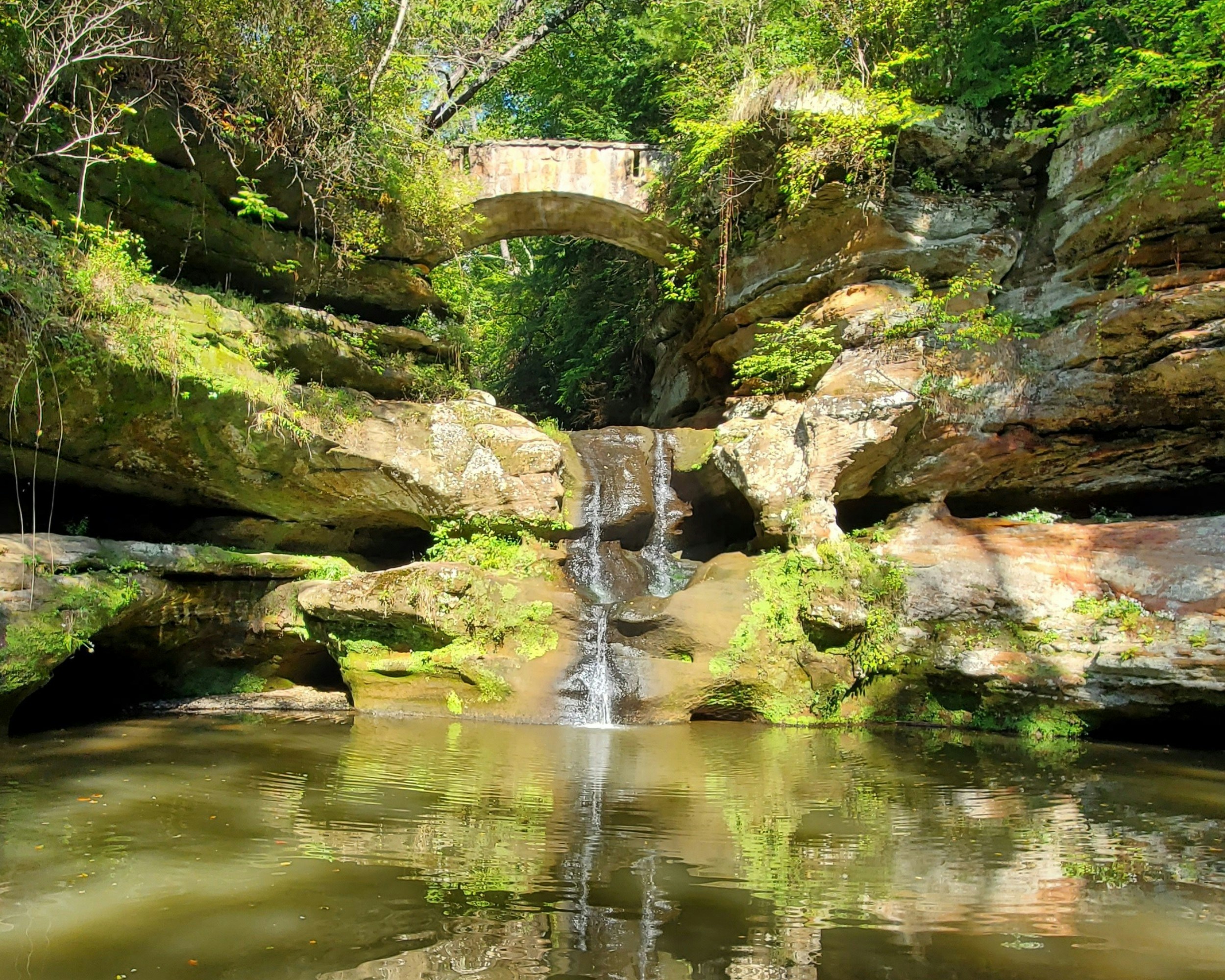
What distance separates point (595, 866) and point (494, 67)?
15.0 metres

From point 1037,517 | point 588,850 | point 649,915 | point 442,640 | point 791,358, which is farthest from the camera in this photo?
point 791,358

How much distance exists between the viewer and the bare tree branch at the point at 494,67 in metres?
14.6

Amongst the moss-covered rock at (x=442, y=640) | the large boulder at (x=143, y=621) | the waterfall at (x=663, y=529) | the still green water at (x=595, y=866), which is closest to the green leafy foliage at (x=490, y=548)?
the moss-covered rock at (x=442, y=640)

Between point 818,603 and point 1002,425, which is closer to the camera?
point 818,603

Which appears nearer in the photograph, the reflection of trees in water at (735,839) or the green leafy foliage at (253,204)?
the reflection of trees in water at (735,839)

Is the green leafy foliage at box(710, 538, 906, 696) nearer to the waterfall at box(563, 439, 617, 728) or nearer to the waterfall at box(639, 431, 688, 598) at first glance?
the waterfall at box(563, 439, 617, 728)

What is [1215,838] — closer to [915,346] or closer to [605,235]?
[915,346]

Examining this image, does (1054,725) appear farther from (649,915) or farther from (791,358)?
(649,915)

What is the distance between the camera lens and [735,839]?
4.55 metres

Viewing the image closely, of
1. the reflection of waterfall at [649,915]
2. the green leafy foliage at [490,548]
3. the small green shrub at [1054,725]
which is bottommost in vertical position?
the reflection of waterfall at [649,915]

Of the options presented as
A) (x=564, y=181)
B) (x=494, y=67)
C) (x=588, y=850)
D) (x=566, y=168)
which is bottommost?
(x=588, y=850)

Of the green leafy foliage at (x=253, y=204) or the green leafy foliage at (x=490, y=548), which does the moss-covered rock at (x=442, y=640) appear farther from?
the green leafy foliage at (x=253, y=204)

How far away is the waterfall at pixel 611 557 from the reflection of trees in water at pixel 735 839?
192cm

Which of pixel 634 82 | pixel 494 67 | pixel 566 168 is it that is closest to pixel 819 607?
pixel 566 168
